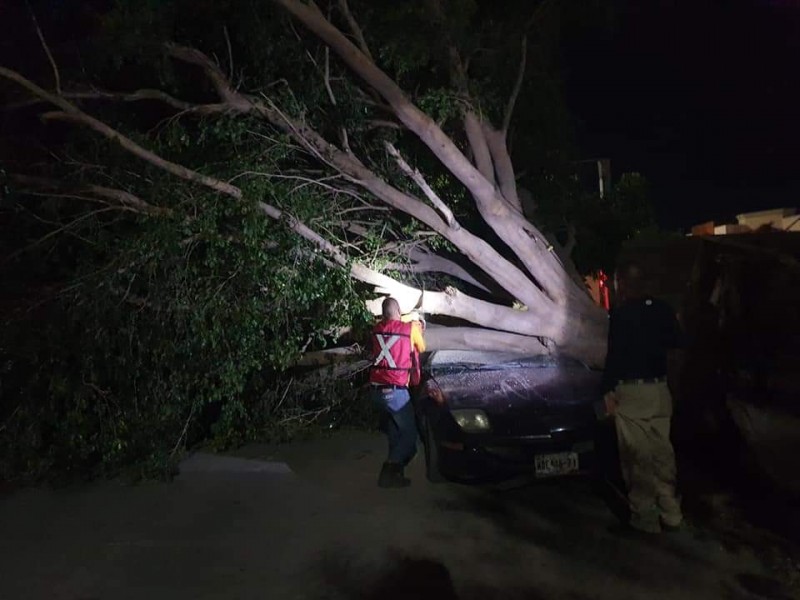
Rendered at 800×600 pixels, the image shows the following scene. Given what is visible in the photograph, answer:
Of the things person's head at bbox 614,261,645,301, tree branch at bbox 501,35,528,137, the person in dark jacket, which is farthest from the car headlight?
tree branch at bbox 501,35,528,137

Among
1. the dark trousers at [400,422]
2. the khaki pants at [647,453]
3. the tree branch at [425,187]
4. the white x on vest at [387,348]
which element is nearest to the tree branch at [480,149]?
the tree branch at [425,187]

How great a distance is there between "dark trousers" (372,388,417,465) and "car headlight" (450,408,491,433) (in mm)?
531

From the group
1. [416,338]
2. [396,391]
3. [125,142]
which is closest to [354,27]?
[125,142]

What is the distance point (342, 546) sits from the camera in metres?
5.38

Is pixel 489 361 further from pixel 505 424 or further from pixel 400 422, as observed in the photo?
pixel 505 424

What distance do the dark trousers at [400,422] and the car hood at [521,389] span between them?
14.5 inches

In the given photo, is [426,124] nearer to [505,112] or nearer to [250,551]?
[505,112]

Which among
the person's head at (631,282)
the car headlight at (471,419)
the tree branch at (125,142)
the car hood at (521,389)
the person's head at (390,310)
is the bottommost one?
the car headlight at (471,419)

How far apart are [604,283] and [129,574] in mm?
9518

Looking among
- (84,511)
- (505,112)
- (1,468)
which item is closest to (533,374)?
(505,112)

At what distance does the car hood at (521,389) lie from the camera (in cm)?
638

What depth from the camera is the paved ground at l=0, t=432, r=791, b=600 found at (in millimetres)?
4637

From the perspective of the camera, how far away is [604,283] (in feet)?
41.9

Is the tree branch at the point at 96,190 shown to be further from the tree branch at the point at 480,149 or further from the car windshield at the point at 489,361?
the tree branch at the point at 480,149
